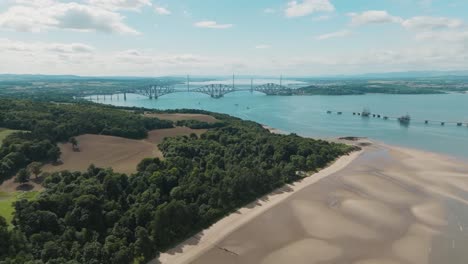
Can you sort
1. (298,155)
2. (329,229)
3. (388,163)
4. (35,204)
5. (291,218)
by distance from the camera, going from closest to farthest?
(35,204)
(329,229)
(291,218)
(298,155)
(388,163)

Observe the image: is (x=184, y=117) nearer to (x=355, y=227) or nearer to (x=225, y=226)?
(x=225, y=226)

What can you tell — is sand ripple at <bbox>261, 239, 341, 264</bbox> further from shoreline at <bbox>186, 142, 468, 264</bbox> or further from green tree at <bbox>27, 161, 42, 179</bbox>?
green tree at <bbox>27, 161, 42, 179</bbox>

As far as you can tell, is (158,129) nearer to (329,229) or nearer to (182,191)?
(182,191)

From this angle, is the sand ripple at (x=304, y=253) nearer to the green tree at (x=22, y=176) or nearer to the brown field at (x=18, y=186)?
the brown field at (x=18, y=186)

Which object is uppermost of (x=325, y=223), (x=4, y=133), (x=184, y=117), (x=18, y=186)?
(x=4, y=133)

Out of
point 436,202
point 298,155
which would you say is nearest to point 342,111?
point 298,155

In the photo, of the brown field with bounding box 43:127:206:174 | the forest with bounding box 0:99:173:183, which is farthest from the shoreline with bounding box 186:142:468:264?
the forest with bounding box 0:99:173:183

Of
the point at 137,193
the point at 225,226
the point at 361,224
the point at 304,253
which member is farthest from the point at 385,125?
the point at 137,193
